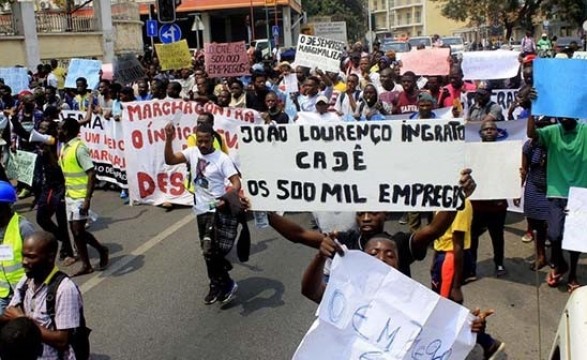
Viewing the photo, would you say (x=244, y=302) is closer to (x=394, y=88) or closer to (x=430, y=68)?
(x=394, y=88)

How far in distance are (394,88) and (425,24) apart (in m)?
115

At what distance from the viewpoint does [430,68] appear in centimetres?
1300

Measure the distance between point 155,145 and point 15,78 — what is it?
638cm

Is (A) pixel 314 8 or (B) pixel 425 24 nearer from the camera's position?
(A) pixel 314 8

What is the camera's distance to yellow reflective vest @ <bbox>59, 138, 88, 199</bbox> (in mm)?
7098

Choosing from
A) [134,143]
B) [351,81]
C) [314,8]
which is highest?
[314,8]

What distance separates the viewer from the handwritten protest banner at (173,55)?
15125mm

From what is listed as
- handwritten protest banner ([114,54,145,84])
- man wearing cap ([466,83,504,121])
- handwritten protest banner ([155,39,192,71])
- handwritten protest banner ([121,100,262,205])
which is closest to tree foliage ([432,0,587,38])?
handwritten protest banner ([155,39,192,71])

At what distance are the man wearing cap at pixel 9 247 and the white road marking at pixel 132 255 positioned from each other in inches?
100

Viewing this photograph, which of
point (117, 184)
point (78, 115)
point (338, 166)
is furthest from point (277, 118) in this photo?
point (338, 166)

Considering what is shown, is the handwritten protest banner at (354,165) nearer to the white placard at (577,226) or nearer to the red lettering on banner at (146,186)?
the white placard at (577,226)

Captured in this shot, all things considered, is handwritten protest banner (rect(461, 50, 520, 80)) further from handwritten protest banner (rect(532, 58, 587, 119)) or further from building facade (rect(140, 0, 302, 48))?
building facade (rect(140, 0, 302, 48))

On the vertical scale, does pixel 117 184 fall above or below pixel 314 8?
below

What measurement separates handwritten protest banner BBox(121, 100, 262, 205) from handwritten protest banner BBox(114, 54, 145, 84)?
416 cm
